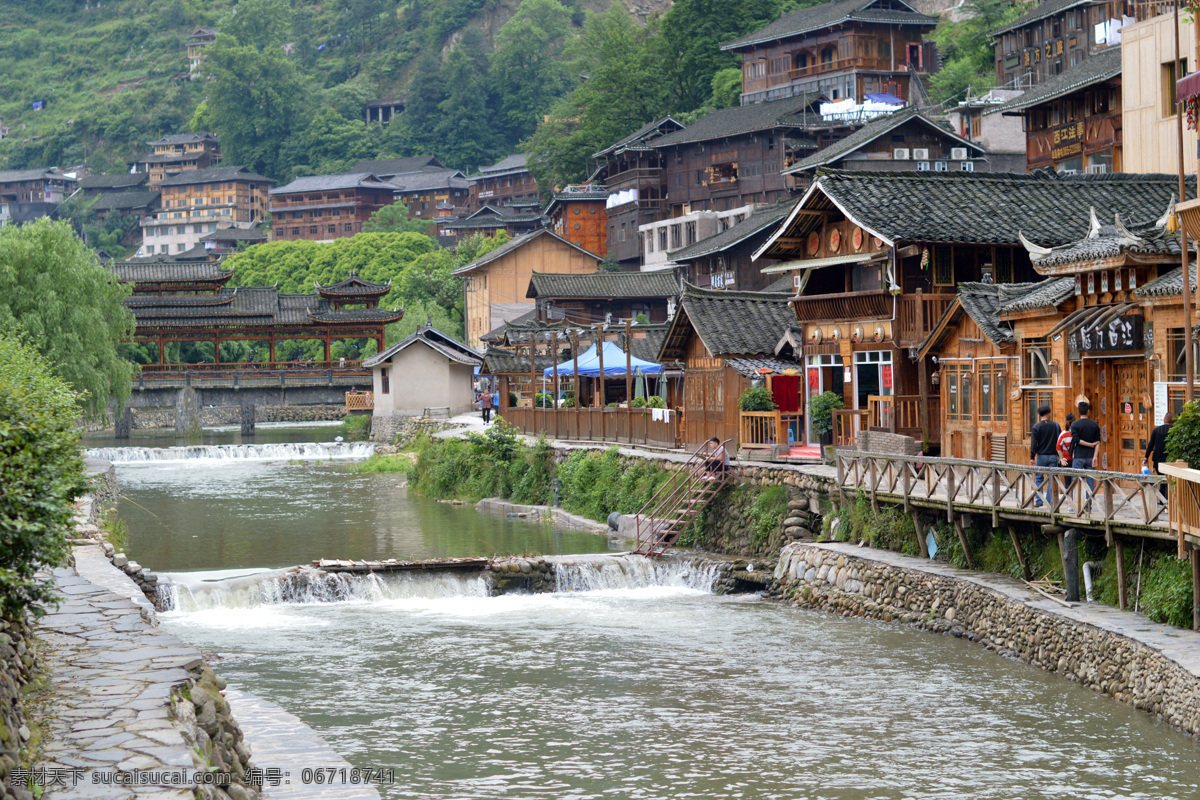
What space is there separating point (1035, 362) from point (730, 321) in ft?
38.3

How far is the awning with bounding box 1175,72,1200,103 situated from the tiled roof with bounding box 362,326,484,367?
46293mm

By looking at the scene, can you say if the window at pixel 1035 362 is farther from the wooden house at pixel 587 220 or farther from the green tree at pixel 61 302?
the wooden house at pixel 587 220

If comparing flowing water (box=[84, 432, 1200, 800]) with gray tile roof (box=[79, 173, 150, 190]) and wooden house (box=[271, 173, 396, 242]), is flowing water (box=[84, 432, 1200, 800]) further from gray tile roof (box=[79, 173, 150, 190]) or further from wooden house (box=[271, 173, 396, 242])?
gray tile roof (box=[79, 173, 150, 190])

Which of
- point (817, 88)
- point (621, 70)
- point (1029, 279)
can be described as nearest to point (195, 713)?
point (1029, 279)

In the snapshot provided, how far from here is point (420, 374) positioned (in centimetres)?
6331

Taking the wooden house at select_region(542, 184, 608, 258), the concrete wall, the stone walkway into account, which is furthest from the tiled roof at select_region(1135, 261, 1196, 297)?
the wooden house at select_region(542, 184, 608, 258)

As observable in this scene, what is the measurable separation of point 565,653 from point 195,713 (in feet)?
30.2

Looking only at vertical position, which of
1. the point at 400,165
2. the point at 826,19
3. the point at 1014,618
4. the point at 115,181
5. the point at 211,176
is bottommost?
the point at 1014,618

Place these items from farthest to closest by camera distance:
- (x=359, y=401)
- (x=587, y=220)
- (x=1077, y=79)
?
(x=587, y=220)
(x=359, y=401)
(x=1077, y=79)

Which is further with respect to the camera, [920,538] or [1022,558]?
[920,538]

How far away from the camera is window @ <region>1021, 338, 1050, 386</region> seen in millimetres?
22984

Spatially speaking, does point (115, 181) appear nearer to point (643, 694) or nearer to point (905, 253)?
point (905, 253)

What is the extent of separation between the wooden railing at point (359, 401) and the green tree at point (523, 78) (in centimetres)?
6541

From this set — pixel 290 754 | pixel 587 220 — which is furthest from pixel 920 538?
pixel 587 220
